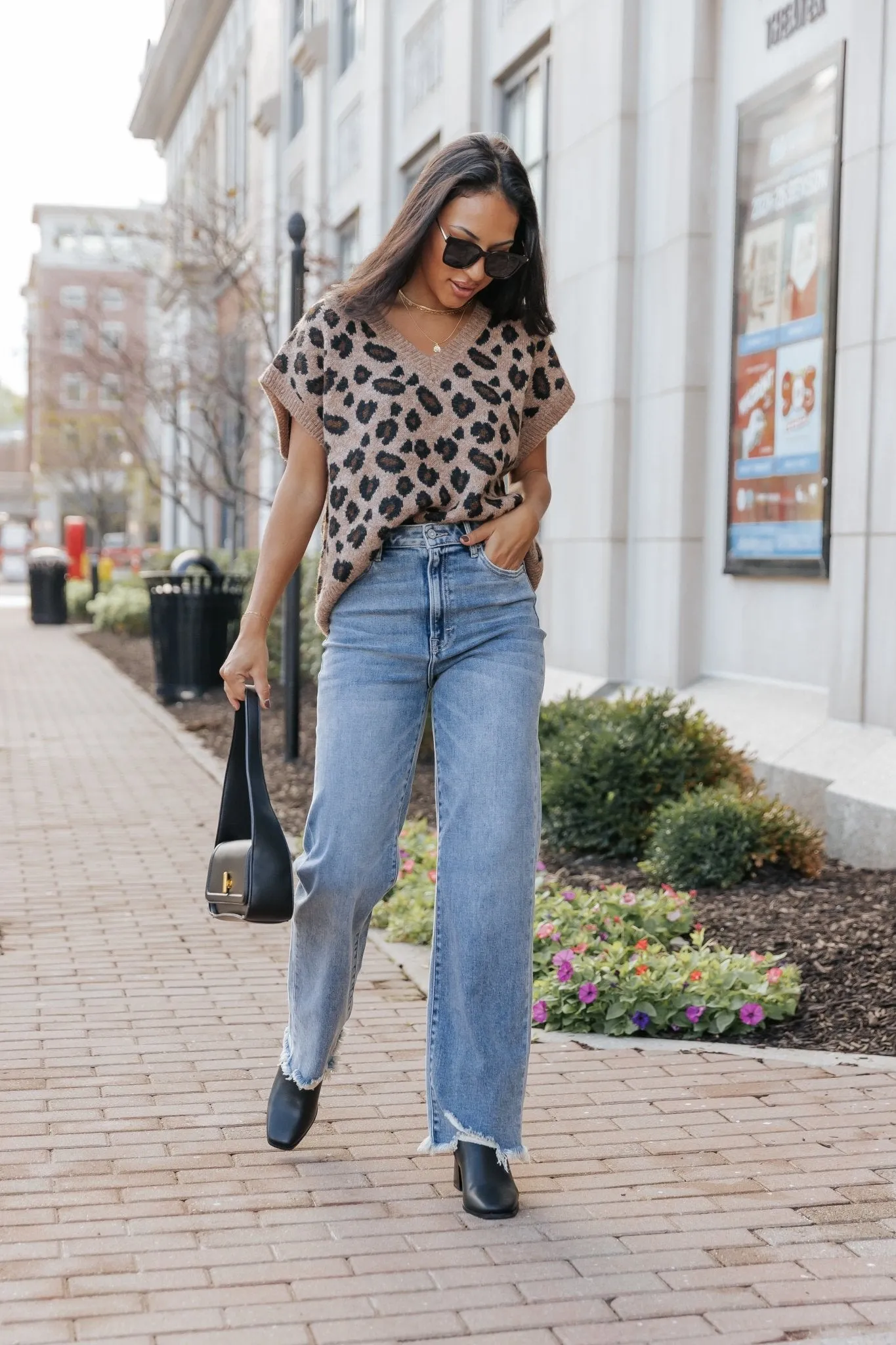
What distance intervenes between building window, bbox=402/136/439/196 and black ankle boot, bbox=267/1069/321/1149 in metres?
13.1

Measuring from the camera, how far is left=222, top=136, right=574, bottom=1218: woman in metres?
3.44

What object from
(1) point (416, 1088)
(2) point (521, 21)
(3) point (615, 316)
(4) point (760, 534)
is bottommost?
(1) point (416, 1088)

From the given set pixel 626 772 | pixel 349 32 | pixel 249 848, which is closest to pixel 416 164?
pixel 349 32

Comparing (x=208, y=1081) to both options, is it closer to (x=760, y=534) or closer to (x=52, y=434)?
(x=760, y=534)

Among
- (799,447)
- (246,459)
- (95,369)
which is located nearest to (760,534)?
(799,447)

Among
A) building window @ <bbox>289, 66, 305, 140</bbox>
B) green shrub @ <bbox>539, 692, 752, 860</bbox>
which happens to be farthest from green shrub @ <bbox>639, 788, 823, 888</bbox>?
building window @ <bbox>289, 66, 305, 140</bbox>

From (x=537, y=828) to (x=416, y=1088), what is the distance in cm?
117

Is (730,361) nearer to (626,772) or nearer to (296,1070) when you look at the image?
(626,772)

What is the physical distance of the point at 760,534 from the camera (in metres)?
9.09

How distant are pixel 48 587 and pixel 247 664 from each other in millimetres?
27762

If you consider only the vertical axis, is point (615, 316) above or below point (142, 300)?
below

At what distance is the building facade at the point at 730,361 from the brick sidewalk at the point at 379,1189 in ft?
9.36

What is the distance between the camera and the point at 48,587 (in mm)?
30547

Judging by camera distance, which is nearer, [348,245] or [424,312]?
[424,312]
